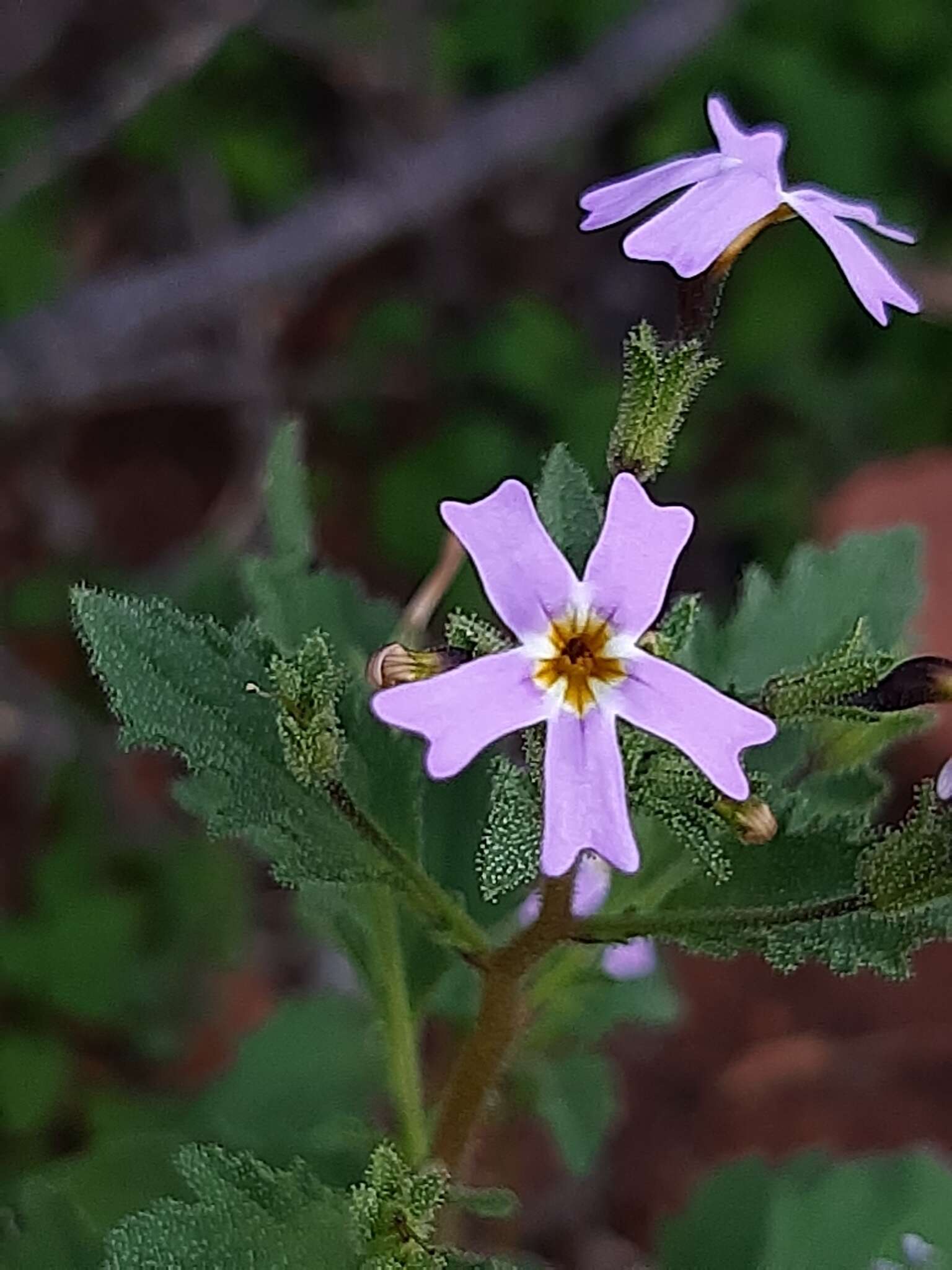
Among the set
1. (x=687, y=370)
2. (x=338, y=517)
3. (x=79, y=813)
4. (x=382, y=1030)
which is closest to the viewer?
(x=687, y=370)

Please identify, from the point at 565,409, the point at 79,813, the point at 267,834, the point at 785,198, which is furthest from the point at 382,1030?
the point at 565,409

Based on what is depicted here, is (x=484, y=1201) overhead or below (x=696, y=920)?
below

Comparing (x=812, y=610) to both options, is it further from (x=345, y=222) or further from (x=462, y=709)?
(x=345, y=222)

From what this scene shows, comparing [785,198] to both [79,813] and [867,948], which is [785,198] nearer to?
[867,948]

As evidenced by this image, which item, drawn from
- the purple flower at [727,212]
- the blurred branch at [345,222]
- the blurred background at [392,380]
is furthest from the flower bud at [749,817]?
the blurred branch at [345,222]

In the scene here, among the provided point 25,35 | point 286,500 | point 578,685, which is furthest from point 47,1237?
point 25,35

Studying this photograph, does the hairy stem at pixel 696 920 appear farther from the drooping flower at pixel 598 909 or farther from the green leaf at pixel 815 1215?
the green leaf at pixel 815 1215

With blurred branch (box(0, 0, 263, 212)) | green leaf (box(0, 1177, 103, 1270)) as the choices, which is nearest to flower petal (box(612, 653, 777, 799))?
green leaf (box(0, 1177, 103, 1270))
